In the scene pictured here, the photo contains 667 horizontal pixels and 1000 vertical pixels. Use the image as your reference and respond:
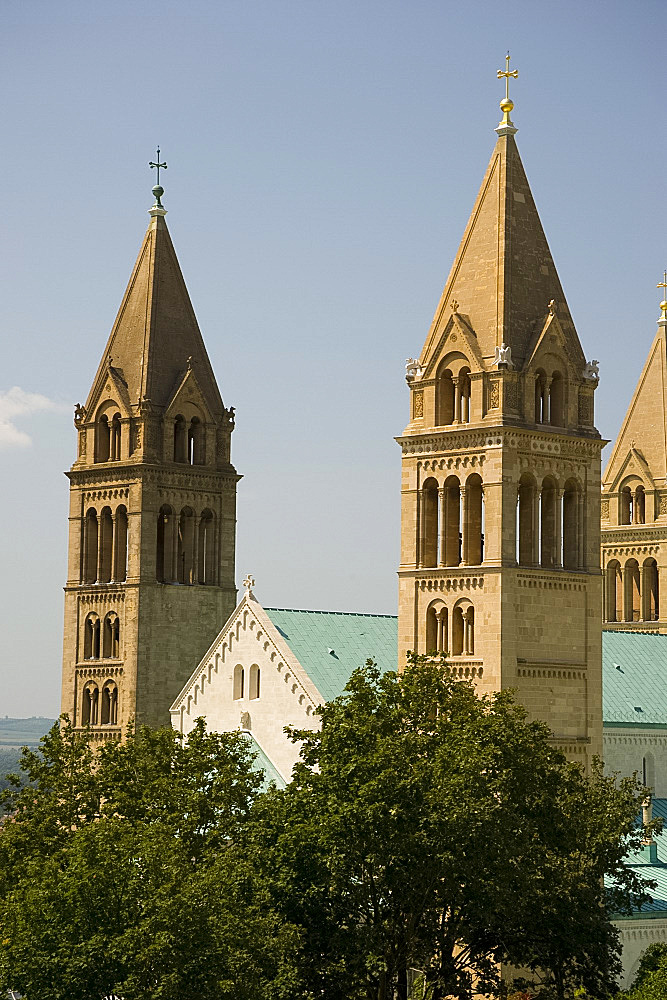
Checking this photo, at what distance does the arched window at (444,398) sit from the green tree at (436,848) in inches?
482

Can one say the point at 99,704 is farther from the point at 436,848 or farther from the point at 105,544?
the point at 436,848

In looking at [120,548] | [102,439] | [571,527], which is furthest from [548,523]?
[102,439]

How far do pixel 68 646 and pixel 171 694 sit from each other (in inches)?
229

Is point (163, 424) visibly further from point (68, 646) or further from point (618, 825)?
point (618, 825)

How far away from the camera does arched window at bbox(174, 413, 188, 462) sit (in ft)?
272

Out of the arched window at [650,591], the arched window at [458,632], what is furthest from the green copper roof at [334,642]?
the arched window at [650,591]

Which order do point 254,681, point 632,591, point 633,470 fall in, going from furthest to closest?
point 632,591 < point 633,470 < point 254,681

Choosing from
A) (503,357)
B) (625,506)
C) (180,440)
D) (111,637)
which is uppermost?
(180,440)

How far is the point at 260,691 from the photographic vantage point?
68812 millimetres

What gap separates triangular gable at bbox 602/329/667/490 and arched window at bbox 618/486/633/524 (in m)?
0.75

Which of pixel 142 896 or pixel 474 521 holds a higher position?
pixel 474 521

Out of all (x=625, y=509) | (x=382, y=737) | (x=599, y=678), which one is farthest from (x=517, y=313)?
(x=625, y=509)

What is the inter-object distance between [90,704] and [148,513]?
8.95 metres

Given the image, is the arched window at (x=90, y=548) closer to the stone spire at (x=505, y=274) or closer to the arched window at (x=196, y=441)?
the arched window at (x=196, y=441)
